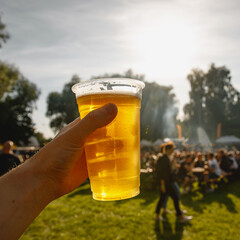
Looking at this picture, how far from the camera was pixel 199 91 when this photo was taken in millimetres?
43594

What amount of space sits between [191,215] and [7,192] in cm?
767

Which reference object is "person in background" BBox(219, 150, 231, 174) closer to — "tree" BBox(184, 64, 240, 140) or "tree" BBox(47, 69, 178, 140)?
"tree" BBox(47, 69, 178, 140)

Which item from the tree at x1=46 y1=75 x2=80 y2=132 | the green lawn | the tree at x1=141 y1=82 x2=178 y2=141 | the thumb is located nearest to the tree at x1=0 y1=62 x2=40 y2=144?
the tree at x1=46 y1=75 x2=80 y2=132

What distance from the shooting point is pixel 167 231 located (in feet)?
20.7

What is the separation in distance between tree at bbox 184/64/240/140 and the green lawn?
36448 mm

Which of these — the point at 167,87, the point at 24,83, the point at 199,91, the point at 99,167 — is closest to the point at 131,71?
the point at 167,87

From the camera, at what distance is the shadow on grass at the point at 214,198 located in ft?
28.1

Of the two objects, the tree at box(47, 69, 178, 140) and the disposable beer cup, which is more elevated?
the disposable beer cup

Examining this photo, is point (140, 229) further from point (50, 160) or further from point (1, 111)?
point (1, 111)

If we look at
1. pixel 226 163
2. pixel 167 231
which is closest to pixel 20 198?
pixel 167 231

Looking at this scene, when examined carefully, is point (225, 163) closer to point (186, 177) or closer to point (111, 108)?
point (186, 177)

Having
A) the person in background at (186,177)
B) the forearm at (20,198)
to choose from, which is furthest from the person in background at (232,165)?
the forearm at (20,198)

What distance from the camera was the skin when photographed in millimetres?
1084

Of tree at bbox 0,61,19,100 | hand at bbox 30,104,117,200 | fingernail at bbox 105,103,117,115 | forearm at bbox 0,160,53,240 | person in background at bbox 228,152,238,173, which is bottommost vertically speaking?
person in background at bbox 228,152,238,173
